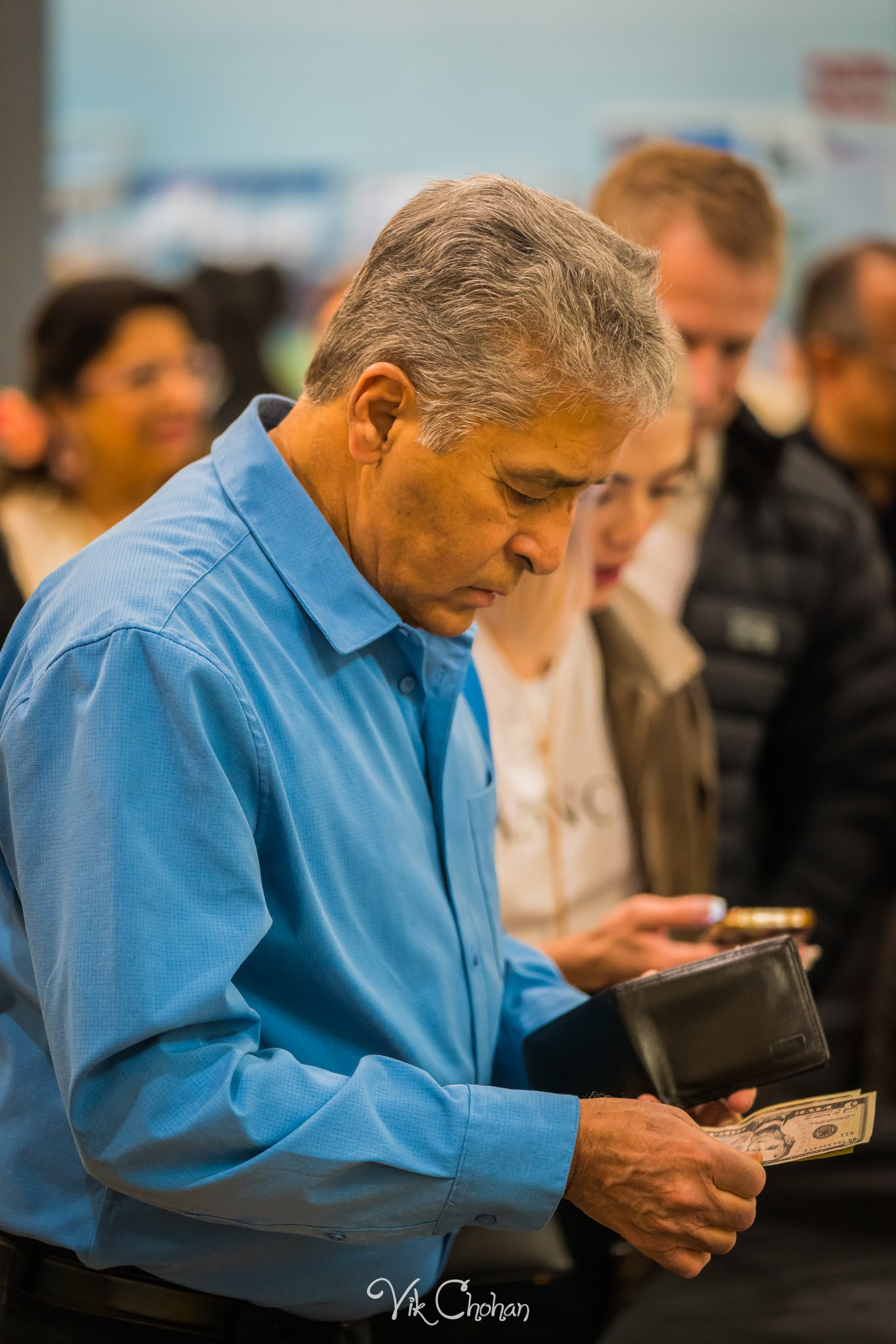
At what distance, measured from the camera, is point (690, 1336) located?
151 cm

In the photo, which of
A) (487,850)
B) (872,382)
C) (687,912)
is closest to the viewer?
(487,850)

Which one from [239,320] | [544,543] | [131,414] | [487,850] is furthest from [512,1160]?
[239,320]

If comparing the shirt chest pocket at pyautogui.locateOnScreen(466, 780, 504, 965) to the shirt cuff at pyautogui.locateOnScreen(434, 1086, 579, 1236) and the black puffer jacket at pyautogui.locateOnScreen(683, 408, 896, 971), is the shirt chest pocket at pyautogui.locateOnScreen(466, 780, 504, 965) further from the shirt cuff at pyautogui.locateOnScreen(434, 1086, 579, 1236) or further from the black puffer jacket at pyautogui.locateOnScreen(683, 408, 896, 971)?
the black puffer jacket at pyautogui.locateOnScreen(683, 408, 896, 971)

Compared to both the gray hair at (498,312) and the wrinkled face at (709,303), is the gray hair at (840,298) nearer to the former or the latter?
the wrinkled face at (709,303)

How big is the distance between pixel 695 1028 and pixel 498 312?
29.4 inches

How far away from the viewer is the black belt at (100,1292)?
4.13 ft

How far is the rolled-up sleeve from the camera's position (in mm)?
1038

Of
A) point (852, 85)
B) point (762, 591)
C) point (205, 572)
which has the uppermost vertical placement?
point (852, 85)

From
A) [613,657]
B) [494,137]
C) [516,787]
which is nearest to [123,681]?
[516,787]

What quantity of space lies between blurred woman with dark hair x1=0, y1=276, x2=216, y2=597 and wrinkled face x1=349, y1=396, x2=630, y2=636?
1.84 m

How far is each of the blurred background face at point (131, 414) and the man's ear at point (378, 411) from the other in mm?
1873

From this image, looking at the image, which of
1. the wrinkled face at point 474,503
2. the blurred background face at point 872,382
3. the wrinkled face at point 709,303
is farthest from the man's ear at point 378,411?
the blurred background face at point 872,382

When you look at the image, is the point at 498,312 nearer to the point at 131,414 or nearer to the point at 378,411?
the point at 378,411

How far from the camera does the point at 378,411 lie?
119 centimetres
